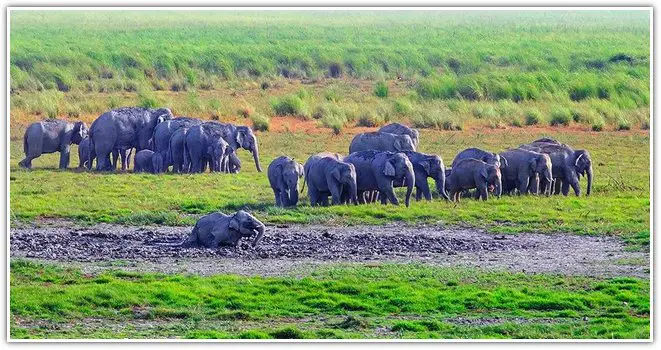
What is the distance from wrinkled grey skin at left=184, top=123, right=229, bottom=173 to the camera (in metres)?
32.1

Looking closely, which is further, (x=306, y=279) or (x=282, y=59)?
(x=282, y=59)

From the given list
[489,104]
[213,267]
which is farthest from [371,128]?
[213,267]

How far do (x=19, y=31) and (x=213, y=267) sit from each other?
213 ft

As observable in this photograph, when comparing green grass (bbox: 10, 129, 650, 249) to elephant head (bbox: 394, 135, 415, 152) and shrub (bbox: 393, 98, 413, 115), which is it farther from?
shrub (bbox: 393, 98, 413, 115)

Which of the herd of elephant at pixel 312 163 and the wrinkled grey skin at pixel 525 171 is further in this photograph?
the wrinkled grey skin at pixel 525 171

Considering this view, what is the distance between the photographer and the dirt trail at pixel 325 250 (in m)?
20.7

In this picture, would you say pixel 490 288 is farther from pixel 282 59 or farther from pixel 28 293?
pixel 282 59

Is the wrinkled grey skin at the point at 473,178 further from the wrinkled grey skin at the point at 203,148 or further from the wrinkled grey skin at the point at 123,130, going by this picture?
the wrinkled grey skin at the point at 123,130

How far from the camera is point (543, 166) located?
92.1 ft

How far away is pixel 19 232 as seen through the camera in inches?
930

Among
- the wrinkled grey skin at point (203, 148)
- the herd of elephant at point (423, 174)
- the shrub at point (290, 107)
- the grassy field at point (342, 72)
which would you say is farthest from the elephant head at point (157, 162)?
the shrub at point (290, 107)

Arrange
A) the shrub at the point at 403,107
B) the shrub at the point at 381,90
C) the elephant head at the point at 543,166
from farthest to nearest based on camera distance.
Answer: the shrub at the point at 381,90
the shrub at the point at 403,107
the elephant head at the point at 543,166

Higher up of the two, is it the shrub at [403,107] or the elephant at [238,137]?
the elephant at [238,137]

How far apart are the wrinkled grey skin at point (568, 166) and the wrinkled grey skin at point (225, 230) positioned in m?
8.71
